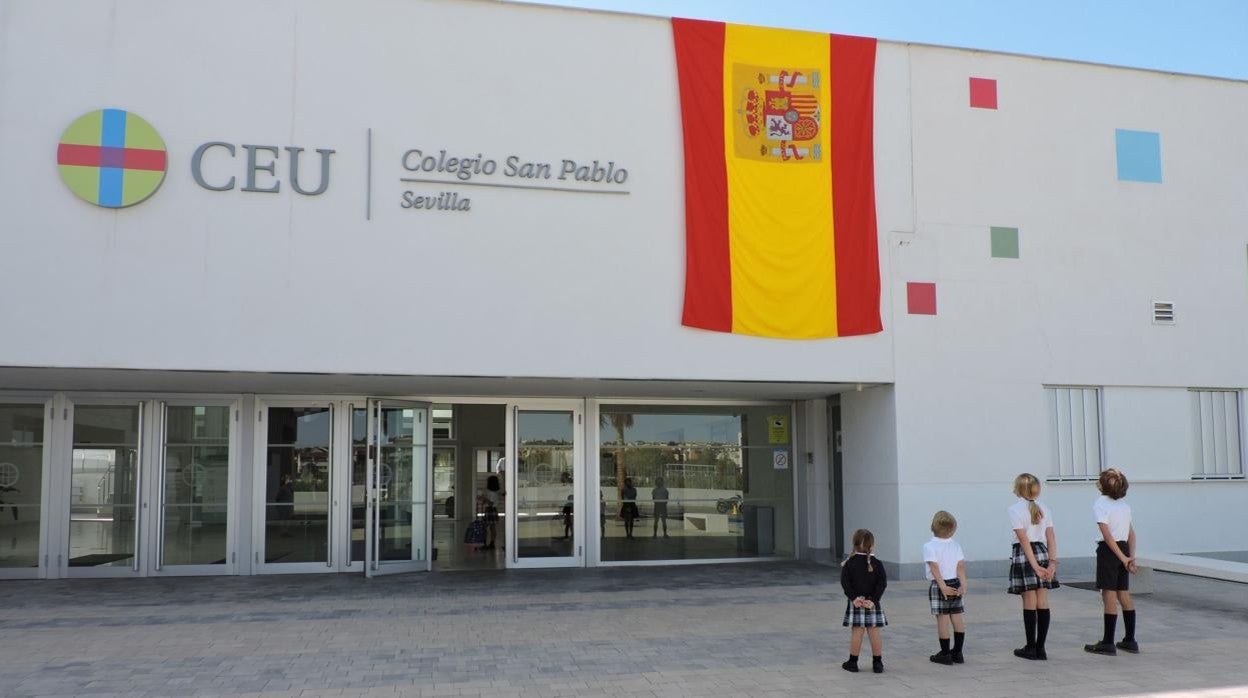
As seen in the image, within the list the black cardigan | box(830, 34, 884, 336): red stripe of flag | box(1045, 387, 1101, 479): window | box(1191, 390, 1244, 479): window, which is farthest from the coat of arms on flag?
box(1191, 390, 1244, 479): window

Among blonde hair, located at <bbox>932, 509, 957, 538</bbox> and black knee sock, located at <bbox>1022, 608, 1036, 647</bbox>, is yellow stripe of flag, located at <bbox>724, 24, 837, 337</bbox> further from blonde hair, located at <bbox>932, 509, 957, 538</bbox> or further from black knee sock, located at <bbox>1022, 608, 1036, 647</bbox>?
black knee sock, located at <bbox>1022, 608, 1036, 647</bbox>

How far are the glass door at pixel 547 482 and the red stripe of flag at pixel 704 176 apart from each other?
3639mm

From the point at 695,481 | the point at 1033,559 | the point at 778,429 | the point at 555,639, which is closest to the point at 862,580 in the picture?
the point at 1033,559

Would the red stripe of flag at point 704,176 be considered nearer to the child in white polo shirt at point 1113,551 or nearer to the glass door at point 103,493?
the child in white polo shirt at point 1113,551

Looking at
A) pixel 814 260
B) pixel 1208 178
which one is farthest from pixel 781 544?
pixel 1208 178

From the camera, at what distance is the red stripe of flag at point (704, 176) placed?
40.4 feet

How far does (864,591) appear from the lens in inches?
305

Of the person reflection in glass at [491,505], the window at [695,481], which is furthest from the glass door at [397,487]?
the person reflection in glass at [491,505]

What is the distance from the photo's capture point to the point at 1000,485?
13.1 m

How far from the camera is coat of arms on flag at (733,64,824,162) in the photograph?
12.8 m

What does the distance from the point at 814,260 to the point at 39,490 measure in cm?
1087

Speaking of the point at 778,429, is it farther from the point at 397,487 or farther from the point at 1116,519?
the point at 1116,519

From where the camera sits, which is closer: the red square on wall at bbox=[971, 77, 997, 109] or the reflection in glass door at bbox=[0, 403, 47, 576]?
the reflection in glass door at bbox=[0, 403, 47, 576]

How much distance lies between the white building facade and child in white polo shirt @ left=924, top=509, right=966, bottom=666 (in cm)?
471
